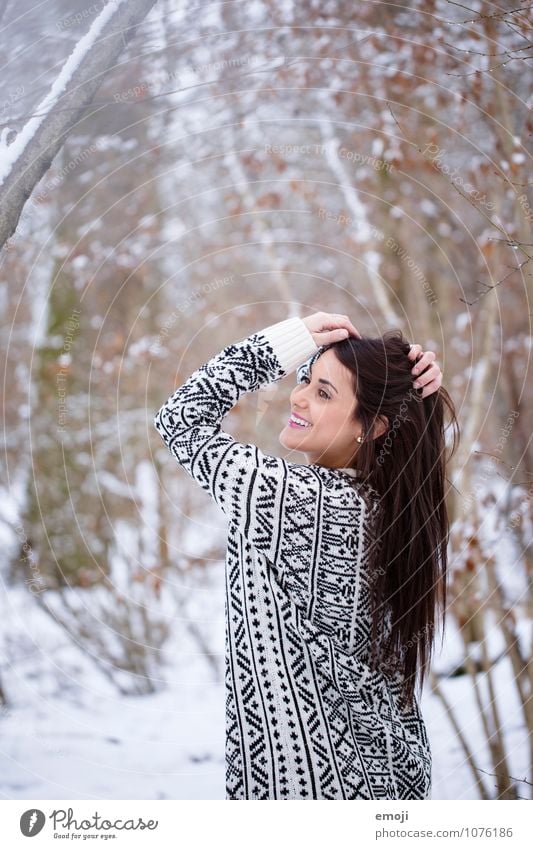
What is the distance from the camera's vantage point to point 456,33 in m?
2.02

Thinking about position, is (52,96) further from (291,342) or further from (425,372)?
(425,372)

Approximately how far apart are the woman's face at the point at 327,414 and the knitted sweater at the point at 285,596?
0.06 meters

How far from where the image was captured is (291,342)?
1.29m

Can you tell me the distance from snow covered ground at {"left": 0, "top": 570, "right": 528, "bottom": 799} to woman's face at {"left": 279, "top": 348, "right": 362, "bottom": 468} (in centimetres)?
117

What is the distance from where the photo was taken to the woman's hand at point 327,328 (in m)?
1.33

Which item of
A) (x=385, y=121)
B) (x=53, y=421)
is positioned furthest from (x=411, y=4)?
(x=53, y=421)

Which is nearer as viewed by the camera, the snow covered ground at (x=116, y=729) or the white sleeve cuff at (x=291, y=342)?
the white sleeve cuff at (x=291, y=342)

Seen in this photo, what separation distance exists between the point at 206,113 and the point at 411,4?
0.84 m

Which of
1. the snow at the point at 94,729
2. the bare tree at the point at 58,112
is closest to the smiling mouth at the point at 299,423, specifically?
the bare tree at the point at 58,112

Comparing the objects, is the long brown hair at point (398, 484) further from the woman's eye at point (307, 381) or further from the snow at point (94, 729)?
the snow at point (94, 729)

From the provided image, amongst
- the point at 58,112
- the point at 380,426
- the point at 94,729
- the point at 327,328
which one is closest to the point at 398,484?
the point at 380,426

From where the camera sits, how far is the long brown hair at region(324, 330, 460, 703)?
131cm

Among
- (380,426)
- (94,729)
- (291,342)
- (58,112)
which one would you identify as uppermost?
(58,112)

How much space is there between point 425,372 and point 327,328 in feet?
0.67
